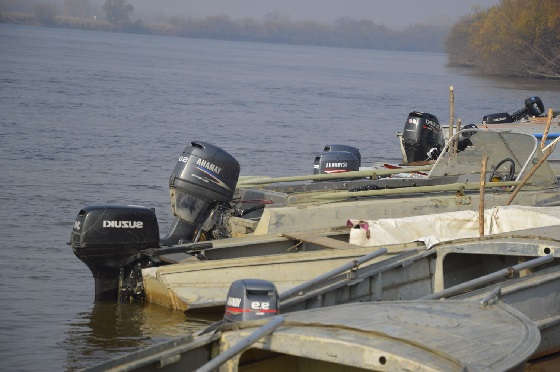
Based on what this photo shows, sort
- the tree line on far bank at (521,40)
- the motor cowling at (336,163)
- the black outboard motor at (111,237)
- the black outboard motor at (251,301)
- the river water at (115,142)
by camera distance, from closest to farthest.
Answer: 1. the black outboard motor at (251,301)
2. the black outboard motor at (111,237)
3. the river water at (115,142)
4. the motor cowling at (336,163)
5. the tree line on far bank at (521,40)

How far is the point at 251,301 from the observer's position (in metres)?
6.25

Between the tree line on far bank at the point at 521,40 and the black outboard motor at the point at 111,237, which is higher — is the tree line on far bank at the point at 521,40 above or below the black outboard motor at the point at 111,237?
above

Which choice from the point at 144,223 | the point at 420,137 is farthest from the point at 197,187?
the point at 420,137

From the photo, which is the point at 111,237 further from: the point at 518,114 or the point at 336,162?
the point at 518,114

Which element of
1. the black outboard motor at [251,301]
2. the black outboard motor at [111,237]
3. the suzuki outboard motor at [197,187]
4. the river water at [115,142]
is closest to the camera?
the black outboard motor at [251,301]

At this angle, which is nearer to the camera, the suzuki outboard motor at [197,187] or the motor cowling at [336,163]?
the suzuki outboard motor at [197,187]

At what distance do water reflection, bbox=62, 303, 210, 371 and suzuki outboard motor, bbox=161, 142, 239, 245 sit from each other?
108cm

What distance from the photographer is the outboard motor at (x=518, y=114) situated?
20156 millimetres

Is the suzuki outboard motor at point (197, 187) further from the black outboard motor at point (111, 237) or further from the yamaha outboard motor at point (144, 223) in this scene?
the black outboard motor at point (111, 237)

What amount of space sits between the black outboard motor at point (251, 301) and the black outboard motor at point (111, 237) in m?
2.98

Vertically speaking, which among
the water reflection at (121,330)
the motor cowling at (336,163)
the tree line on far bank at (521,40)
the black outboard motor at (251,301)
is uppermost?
the tree line on far bank at (521,40)

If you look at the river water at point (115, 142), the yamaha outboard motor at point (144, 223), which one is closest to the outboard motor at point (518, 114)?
the river water at point (115, 142)

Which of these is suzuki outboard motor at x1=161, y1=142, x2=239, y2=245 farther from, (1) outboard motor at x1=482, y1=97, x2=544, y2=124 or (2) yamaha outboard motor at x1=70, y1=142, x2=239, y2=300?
(1) outboard motor at x1=482, y1=97, x2=544, y2=124

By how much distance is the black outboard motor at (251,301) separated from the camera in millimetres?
6215
